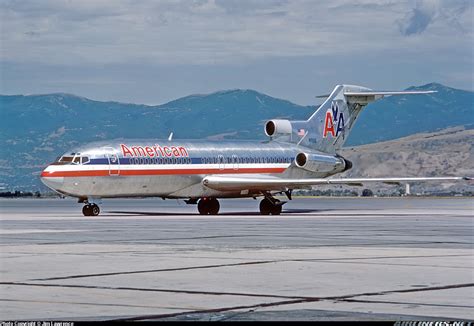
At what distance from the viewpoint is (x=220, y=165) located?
211ft

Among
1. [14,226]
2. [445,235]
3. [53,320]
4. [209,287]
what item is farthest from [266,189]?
[53,320]

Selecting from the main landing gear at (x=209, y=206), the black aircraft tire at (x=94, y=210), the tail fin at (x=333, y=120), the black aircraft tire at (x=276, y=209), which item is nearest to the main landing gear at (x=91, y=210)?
the black aircraft tire at (x=94, y=210)

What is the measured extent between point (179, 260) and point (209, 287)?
560 centimetres

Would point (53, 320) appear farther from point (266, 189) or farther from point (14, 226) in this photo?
point (266, 189)

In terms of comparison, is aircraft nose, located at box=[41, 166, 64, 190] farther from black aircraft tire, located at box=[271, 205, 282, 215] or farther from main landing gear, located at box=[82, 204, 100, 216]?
black aircraft tire, located at box=[271, 205, 282, 215]

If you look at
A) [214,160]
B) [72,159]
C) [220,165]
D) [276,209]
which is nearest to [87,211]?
[72,159]

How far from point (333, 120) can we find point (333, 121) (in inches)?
2.5

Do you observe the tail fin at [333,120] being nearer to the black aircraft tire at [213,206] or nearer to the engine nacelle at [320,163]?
the engine nacelle at [320,163]

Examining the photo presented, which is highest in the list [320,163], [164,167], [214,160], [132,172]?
[320,163]

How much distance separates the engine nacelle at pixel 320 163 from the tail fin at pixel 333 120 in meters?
1.63

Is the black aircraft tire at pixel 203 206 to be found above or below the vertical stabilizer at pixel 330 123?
below

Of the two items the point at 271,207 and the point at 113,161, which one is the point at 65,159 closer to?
the point at 113,161

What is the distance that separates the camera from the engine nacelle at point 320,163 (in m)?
67.4

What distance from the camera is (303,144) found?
7062 centimetres
